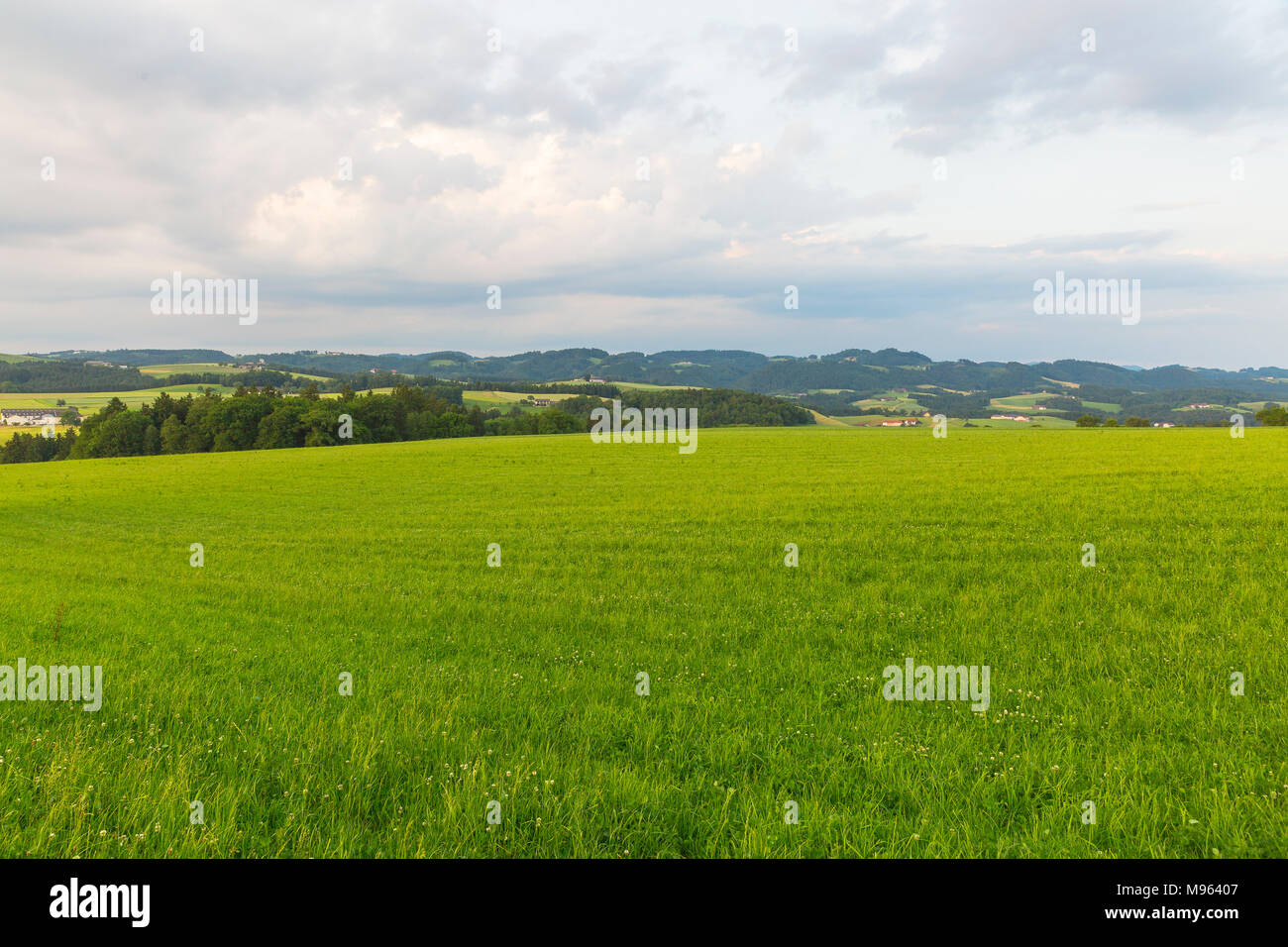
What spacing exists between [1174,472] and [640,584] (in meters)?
28.5

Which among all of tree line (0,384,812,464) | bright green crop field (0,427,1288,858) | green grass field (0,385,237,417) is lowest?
bright green crop field (0,427,1288,858)

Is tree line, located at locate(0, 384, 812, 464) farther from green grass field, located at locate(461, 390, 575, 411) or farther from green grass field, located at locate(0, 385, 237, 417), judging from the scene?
green grass field, located at locate(0, 385, 237, 417)

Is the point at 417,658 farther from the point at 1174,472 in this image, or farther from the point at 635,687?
the point at 1174,472

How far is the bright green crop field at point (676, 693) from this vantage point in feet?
14.3

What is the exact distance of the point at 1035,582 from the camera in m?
12.0

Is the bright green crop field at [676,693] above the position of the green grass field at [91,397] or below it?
below

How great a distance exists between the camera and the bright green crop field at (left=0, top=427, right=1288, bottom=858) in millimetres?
4359

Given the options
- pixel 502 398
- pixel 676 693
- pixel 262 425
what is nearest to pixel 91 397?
pixel 262 425

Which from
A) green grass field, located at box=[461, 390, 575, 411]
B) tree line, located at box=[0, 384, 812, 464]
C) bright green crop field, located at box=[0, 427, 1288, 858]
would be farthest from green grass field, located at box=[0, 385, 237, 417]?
bright green crop field, located at box=[0, 427, 1288, 858]

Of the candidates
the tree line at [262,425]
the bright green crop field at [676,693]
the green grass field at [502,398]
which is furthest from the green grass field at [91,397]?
the bright green crop field at [676,693]

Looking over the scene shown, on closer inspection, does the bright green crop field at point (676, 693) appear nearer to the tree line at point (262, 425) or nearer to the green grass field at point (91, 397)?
the tree line at point (262, 425)

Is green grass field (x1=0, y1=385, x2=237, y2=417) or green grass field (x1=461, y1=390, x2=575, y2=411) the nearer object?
green grass field (x1=0, y1=385, x2=237, y2=417)

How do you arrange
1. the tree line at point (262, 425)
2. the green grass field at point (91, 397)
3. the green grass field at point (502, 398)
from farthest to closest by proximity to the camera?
the green grass field at point (502, 398), the green grass field at point (91, 397), the tree line at point (262, 425)
